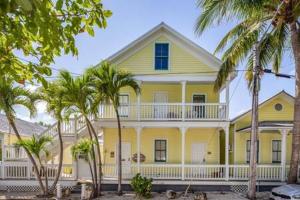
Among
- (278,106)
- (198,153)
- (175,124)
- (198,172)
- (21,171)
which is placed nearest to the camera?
(21,171)

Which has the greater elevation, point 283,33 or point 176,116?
point 283,33

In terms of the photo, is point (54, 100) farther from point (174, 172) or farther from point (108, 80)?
point (174, 172)

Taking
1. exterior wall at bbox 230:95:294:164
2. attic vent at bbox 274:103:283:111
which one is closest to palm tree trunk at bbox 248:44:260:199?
exterior wall at bbox 230:95:294:164

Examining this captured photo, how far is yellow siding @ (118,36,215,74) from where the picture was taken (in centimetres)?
1758

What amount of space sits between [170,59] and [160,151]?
5731 mm

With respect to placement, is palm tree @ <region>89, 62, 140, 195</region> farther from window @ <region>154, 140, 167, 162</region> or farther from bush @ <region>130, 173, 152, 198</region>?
window @ <region>154, 140, 167, 162</region>

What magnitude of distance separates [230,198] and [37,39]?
13.1 m

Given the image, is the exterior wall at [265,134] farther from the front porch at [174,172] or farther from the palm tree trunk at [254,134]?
the palm tree trunk at [254,134]

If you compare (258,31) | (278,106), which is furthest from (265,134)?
(258,31)

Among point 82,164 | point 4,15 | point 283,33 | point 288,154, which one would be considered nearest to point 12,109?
point 82,164

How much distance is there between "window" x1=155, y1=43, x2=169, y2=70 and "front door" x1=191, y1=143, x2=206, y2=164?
5263 mm

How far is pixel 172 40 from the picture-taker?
701 inches

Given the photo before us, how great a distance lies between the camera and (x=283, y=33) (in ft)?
48.4

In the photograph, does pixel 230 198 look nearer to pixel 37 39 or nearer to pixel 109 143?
pixel 109 143
